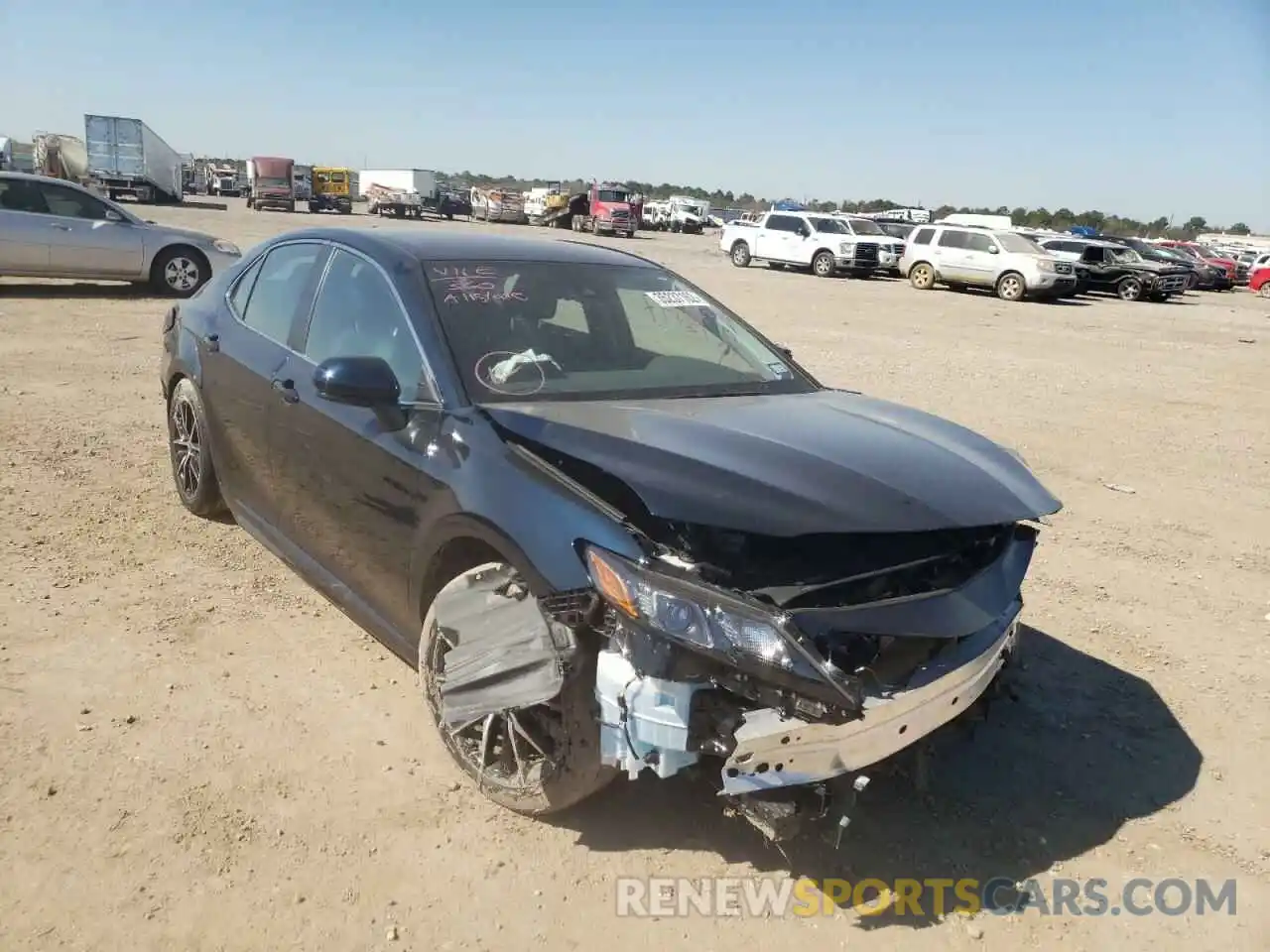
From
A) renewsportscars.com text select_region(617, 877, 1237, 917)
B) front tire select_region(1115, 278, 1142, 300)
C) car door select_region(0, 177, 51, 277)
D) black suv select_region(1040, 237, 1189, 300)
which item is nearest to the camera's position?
renewsportscars.com text select_region(617, 877, 1237, 917)

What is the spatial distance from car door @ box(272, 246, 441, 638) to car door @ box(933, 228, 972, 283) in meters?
23.6

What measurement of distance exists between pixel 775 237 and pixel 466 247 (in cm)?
2625

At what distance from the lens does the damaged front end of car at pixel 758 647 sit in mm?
2273

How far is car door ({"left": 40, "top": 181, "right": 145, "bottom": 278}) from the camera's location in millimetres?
12445

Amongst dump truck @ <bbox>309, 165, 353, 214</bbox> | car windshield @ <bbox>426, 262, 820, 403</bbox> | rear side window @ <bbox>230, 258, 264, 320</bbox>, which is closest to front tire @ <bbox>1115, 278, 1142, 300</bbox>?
car windshield @ <bbox>426, 262, 820, 403</bbox>

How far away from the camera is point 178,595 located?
421cm

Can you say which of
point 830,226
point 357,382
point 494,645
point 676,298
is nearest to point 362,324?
point 357,382

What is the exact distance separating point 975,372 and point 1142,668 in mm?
7983

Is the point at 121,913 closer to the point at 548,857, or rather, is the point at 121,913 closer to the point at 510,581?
the point at 548,857

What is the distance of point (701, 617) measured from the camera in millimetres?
2307

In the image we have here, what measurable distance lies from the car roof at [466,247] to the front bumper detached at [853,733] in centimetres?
222

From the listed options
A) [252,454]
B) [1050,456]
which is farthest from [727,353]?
[1050,456]

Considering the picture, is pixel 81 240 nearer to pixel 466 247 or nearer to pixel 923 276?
pixel 466 247

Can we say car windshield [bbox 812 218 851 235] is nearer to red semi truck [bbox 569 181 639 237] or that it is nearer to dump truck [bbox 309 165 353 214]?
red semi truck [bbox 569 181 639 237]
